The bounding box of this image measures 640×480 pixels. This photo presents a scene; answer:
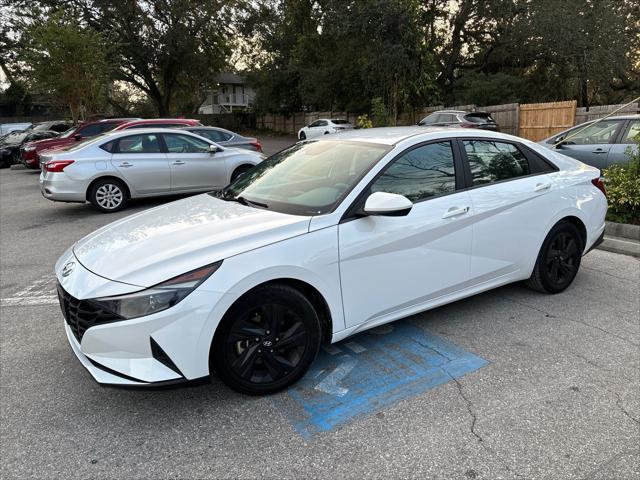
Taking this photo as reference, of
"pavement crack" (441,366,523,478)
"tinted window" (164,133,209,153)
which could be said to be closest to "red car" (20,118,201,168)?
"tinted window" (164,133,209,153)

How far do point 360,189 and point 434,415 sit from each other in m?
1.49

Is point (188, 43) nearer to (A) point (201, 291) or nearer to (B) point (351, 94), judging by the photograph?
(B) point (351, 94)

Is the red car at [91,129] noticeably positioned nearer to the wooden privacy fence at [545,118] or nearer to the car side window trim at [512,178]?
the car side window trim at [512,178]

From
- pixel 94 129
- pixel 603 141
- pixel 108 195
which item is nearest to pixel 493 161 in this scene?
pixel 603 141

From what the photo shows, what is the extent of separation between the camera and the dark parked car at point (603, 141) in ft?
27.6

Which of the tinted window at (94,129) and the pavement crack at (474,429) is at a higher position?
the tinted window at (94,129)

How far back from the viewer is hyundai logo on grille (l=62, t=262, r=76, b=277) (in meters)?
3.12

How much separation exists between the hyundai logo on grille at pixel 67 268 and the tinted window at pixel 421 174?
202 centimetres

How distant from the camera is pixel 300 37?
3444 centimetres

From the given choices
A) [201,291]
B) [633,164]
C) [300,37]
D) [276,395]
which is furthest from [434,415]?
[300,37]

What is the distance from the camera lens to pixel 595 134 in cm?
898

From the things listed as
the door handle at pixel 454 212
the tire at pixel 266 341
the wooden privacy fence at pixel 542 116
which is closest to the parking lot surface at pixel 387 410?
the tire at pixel 266 341

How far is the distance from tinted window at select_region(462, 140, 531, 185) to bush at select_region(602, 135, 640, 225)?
10.4 ft

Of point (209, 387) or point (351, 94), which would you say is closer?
point (209, 387)
